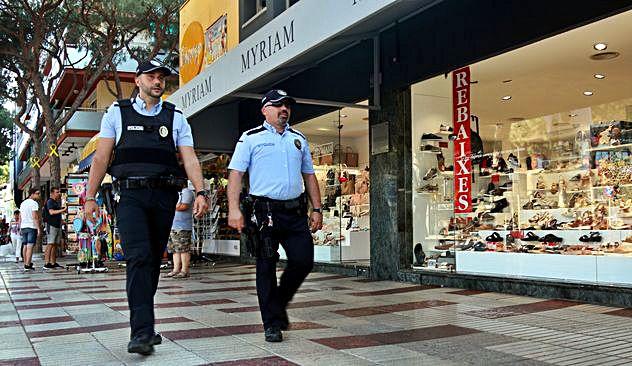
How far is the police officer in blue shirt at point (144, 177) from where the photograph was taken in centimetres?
412

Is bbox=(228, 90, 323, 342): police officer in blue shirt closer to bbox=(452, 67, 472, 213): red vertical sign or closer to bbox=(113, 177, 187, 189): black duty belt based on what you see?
bbox=(113, 177, 187, 189): black duty belt

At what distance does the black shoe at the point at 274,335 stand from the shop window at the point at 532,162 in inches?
144

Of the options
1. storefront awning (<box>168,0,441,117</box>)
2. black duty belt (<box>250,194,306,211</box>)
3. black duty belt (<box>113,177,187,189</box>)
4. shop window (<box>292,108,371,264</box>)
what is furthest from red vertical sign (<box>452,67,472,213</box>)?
black duty belt (<box>113,177,187,189</box>)

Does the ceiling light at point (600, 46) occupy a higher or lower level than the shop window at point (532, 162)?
higher

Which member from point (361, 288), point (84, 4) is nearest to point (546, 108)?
point (361, 288)

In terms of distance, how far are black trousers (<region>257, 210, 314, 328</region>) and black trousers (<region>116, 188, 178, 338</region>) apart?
71 cm

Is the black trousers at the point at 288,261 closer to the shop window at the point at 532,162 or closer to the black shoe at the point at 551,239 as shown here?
the shop window at the point at 532,162

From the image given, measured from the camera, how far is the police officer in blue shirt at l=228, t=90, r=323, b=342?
4.55 m

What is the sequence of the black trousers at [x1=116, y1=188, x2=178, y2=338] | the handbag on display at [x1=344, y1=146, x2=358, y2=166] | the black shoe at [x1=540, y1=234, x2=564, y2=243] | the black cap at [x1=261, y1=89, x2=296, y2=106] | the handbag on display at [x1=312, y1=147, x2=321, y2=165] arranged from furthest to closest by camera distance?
the handbag on display at [x1=312, y1=147, x2=321, y2=165], the handbag on display at [x1=344, y1=146, x2=358, y2=166], the black shoe at [x1=540, y1=234, x2=564, y2=243], the black cap at [x1=261, y1=89, x2=296, y2=106], the black trousers at [x1=116, y1=188, x2=178, y2=338]

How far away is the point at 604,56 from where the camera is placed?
25.8 ft

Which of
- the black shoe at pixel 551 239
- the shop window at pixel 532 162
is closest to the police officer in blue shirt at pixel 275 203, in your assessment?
the shop window at pixel 532 162

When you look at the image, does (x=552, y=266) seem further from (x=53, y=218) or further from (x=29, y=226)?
(x=29, y=226)

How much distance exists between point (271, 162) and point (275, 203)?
0.30m

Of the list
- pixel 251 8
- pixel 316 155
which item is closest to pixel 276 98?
pixel 316 155
